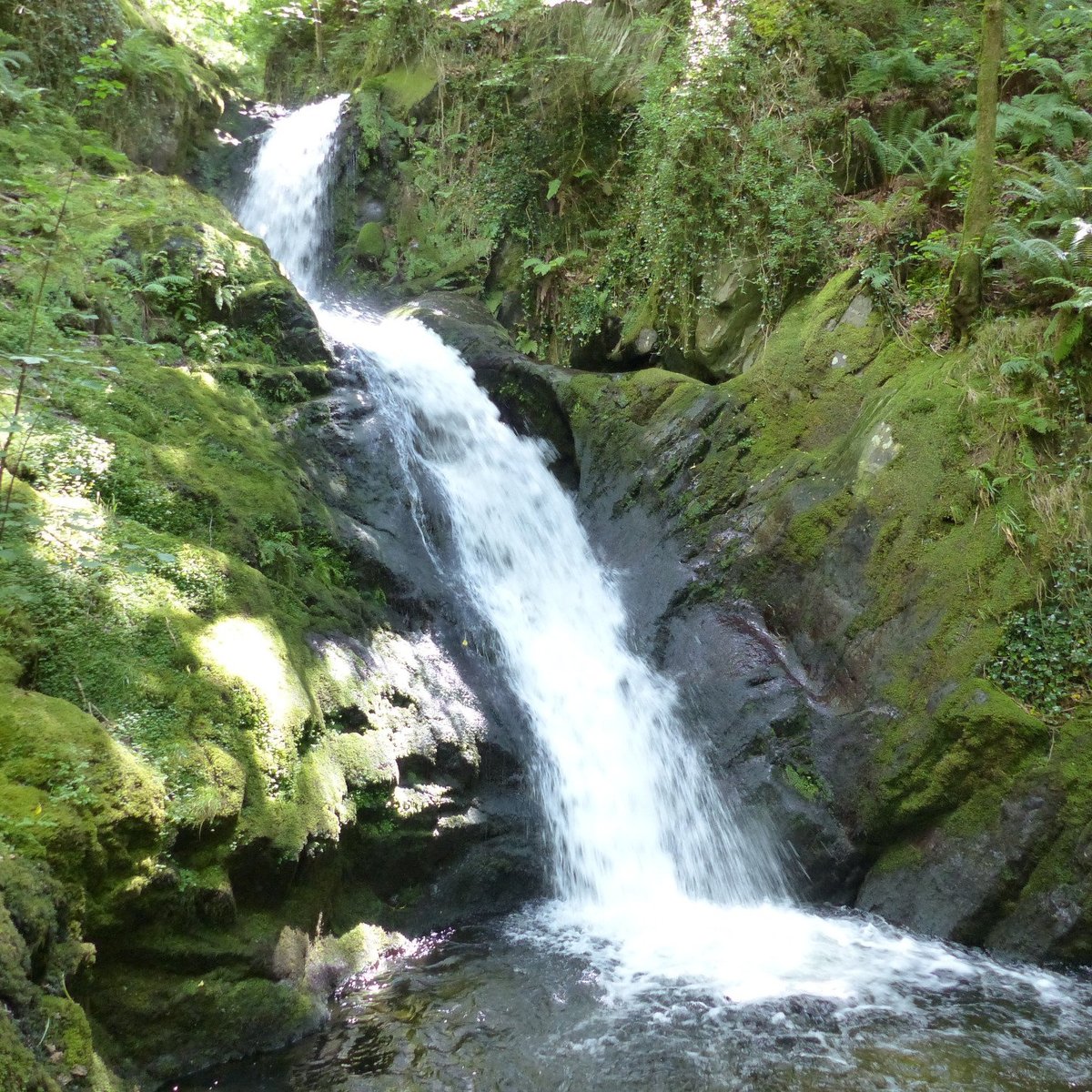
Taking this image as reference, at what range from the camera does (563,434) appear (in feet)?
31.0

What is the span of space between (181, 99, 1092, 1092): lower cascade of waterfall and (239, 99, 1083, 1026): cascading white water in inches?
0.8

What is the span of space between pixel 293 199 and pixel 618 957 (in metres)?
11.9

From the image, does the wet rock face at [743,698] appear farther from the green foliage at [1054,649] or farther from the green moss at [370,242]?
the green moss at [370,242]

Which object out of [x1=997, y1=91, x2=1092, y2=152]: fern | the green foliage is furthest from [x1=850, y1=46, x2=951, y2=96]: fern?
the green foliage

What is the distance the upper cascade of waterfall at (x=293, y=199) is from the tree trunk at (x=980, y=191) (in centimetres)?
870

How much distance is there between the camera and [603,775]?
248 inches

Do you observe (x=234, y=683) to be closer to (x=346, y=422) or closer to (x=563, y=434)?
(x=346, y=422)

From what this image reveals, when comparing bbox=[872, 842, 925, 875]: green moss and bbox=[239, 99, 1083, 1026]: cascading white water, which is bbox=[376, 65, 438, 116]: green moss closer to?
bbox=[239, 99, 1083, 1026]: cascading white water

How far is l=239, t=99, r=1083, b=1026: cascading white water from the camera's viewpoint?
467 centimetres

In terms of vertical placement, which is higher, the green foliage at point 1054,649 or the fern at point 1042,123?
the fern at point 1042,123

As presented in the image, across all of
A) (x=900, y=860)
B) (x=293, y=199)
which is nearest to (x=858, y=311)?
(x=900, y=860)

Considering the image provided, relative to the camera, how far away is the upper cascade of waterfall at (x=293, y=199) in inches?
472

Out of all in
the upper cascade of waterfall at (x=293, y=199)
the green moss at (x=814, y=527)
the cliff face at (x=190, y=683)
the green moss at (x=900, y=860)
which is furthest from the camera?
the upper cascade of waterfall at (x=293, y=199)

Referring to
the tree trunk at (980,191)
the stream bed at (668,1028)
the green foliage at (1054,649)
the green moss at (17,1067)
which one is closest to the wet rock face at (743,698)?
the stream bed at (668,1028)
